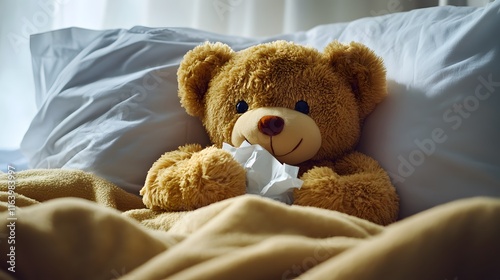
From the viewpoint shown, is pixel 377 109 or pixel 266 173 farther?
pixel 377 109

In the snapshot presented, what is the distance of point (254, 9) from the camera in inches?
57.8

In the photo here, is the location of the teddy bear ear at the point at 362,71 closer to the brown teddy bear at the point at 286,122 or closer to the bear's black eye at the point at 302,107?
the brown teddy bear at the point at 286,122

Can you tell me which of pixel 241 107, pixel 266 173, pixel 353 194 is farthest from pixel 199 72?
pixel 353 194

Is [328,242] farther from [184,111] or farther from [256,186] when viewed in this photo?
[184,111]

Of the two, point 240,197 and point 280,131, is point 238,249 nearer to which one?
point 240,197

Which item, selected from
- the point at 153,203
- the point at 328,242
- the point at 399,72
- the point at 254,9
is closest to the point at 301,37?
the point at 399,72

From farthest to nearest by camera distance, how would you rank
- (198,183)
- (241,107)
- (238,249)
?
(241,107)
(198,183)
(238,249)

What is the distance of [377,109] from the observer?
0.89 metres

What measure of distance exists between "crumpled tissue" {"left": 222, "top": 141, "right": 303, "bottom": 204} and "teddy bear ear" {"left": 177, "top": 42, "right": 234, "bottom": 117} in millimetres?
169

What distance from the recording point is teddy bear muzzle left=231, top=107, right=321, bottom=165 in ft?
2.54

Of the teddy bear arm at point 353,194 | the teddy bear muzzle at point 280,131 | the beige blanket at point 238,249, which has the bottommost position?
the teddy bear arm at point 353,194

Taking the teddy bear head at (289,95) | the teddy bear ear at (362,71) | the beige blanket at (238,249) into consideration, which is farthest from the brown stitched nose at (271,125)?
the beige blanket at (238,249)

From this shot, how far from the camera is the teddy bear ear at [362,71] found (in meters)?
0.84

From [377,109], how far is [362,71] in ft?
0.29
